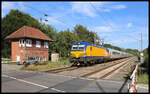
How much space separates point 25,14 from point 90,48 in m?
31.7

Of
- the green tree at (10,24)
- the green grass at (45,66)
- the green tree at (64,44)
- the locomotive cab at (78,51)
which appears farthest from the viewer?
the green tree at (10,24)

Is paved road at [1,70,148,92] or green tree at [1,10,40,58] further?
green tree at [1,10,40,58]

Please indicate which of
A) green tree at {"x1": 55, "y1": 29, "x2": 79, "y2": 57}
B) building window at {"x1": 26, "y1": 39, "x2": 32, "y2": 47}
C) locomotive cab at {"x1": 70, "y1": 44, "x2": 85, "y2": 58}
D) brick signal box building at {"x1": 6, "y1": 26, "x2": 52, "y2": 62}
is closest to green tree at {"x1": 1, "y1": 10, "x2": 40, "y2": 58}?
green tree at {"x1": 55, "y1": 29, "x2": 79, "y2": 57}

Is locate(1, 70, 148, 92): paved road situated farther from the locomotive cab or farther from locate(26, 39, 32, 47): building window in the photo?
locate(26, 39, 32, 47): building window

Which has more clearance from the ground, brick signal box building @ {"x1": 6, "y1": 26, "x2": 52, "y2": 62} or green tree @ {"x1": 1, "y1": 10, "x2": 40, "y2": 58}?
green tree @ {"x1": 1, "y1": 10, "x2": 40, "y2": 58}

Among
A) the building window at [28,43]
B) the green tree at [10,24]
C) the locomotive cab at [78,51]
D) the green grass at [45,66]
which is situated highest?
the green tree at [10,24]

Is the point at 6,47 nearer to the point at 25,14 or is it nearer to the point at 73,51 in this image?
the point at 25,14

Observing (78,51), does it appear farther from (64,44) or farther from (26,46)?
(64,44)

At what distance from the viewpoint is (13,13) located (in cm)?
4188

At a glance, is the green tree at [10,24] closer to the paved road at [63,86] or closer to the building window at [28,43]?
the building window at [28,43]

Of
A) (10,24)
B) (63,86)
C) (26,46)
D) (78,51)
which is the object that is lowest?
(63,86)

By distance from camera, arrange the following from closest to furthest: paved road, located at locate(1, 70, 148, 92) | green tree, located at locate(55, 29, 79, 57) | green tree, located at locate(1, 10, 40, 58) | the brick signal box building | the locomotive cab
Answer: paved road, located at locate(1, 70, 148, 92) → the locomotive cab → the brick signal box building → green tree, located at locate(55, 29, 79, 57) → green tree, located at locate(1, 10, 40, 58)

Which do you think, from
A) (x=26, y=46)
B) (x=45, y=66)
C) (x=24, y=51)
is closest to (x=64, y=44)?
(x=26, y=46)

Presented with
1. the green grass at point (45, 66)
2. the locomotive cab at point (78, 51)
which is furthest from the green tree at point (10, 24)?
the locomotive cab at point (78, 51)
